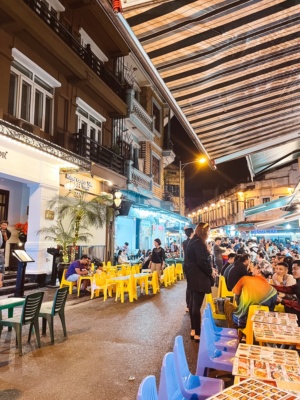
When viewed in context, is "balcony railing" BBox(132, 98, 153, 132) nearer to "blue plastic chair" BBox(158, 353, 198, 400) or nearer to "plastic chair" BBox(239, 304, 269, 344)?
"plastic chair" BBox(239, 304, 269, 344)

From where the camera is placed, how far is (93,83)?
1434 centimetres

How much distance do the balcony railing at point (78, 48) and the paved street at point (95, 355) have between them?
9.65 metres

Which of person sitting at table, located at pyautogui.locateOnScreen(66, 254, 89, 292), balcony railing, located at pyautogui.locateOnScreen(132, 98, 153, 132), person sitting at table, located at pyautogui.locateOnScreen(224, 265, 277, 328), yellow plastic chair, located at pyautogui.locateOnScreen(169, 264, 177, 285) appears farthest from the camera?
balcony railing, located at pyautogui.locateOnScreen(132, 98, 153, 132)

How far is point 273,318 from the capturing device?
174 inches

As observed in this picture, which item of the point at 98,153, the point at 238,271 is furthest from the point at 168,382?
the point at 98,153

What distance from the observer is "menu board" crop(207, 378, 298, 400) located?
6.98ft

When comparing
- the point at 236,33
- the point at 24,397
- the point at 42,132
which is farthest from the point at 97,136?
the point at 236,33

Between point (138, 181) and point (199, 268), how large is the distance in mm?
13903

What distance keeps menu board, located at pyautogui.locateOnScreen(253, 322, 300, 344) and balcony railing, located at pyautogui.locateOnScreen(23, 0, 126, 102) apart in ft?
37.0

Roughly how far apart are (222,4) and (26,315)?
17.4ft

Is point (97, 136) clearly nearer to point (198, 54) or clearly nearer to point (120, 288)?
point (120, 288)

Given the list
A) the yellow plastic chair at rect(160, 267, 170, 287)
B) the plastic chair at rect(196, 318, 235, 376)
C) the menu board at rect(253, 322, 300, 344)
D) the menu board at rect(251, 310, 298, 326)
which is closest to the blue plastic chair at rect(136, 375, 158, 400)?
the plastic chair at rect(196, 318, 235, 376)

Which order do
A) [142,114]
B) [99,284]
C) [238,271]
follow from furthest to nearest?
[142,114] → [99,284] → [238,271]

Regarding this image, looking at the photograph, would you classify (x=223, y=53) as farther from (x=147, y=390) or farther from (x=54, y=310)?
(x=54, y=310)
